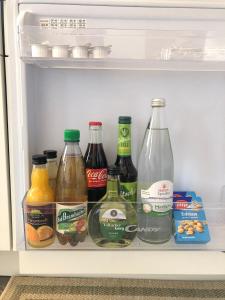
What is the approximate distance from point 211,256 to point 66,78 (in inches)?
23.7

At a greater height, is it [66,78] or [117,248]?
[66,78]

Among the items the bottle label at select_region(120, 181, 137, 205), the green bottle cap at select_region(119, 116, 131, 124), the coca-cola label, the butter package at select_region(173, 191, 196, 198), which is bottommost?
the butter package at select_region(173, 191, 196, 198)

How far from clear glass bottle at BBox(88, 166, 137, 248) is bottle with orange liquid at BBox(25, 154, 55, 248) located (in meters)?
0.10

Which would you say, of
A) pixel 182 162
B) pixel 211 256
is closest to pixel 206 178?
pixel 182 162

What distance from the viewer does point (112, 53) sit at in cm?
71

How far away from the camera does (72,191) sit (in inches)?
30.0

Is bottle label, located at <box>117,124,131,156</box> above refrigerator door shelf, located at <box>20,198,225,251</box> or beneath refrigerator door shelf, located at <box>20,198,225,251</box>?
above

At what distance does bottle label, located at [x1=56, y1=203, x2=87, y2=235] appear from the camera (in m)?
0.70

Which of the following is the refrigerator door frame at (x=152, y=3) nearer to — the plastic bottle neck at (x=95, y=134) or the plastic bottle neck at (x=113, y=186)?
the plastic bottle neck at (x=95, y=134)

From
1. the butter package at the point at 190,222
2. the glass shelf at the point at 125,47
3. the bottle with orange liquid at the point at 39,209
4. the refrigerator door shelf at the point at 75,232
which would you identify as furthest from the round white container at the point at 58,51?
the butter package at the point at 190,222

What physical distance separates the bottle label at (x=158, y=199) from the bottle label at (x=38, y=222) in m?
0.23

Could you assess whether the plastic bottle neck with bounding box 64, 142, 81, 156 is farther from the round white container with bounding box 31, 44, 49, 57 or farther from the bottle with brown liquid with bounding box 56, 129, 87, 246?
the round white container with bounding box 31, 44, 49, 57

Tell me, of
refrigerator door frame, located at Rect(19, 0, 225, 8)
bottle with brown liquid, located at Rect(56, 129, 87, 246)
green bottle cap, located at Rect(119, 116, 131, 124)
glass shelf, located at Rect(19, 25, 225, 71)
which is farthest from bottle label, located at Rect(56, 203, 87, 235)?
refrigerator door frame, located at Rect(19, 0, 225, 8)

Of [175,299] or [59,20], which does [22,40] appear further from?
[175,299]
